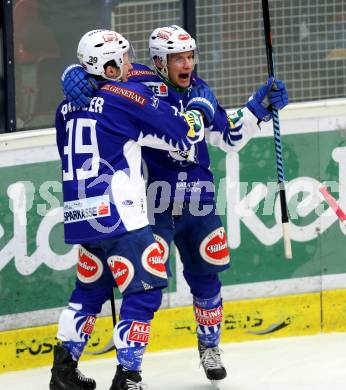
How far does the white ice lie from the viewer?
5.97m

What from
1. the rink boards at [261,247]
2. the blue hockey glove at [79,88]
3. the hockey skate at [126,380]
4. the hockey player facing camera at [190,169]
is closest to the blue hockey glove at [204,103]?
the hockey player facing camera at [190,169]

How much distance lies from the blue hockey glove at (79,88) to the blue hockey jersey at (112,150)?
1.2 inches

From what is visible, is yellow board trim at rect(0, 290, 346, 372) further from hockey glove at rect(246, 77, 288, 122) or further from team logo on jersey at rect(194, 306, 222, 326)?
hockey glove at rect(246, 77, 288, 122)

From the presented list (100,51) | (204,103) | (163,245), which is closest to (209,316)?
(163,245)

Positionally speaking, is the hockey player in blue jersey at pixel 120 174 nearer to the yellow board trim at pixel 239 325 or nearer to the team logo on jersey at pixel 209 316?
the team logo on jersey at pixel 209 316

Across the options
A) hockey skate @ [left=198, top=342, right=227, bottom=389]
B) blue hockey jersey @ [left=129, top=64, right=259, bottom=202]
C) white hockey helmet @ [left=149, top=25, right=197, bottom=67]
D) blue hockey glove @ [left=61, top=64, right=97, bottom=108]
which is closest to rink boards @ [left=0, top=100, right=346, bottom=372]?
hockey skate @ [left=198, top=342, right=227, bottom=389]

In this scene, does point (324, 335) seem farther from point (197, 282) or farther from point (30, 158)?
point (30, 158)

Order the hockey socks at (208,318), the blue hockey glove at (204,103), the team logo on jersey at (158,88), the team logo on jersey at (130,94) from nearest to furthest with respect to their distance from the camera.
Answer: the team logo on jersey at (130,94), the blue hockey glove at (204,103), the team logo on jersey at (158,88), the hockey socks at (208,318)

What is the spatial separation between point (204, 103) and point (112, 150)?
49 centimetres

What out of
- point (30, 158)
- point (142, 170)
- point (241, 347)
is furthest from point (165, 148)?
point (241, 347)

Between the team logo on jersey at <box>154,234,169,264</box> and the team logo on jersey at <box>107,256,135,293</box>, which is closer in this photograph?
the team logo on jersey at <box>107,256,135,293</box>

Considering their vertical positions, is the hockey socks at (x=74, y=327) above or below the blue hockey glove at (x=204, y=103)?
below

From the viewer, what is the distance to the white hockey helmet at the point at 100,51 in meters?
5.34

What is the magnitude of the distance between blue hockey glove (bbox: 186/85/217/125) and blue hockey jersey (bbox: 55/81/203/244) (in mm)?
196
